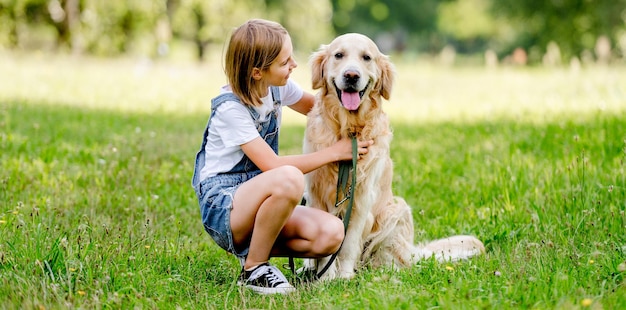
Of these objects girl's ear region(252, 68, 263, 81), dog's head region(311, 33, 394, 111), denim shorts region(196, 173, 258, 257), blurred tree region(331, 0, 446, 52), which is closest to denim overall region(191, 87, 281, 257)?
denim shorts region(196, 173, 258, 257)

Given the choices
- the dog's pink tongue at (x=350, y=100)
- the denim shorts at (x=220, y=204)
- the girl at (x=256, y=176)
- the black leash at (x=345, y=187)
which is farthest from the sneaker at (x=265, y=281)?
the dog's pink tongue at (x=350, y=100)

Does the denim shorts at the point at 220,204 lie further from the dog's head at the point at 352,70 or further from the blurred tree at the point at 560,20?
the blurred tree at the point at 560,20

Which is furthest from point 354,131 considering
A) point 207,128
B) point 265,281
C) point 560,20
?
point 560,20

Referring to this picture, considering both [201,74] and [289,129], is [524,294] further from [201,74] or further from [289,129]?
[201,74]

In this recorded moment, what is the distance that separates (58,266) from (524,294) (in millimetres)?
2112

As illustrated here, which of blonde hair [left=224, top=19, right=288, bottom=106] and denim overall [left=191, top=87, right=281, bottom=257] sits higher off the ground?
blonde hair [left=224, top=19, right=288, bottom=106]

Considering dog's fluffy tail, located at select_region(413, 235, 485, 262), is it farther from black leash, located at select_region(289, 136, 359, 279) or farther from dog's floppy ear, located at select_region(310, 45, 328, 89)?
dog's floppy ear, located at select_region(310, 45, 328, 89)

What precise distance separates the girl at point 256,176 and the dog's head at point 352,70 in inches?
11.6

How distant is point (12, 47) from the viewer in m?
20.9

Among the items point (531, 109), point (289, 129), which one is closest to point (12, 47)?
point (289, 129)

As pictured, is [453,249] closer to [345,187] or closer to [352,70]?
[345,187]

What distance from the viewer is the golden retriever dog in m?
3.79

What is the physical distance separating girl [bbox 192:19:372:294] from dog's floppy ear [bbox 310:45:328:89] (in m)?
0.32

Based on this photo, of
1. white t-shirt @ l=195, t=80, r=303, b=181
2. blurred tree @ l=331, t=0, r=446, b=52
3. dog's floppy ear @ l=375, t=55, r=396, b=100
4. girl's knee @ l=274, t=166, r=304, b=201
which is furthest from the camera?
blurred tree @ l=331, t=0, r=446, b=52
